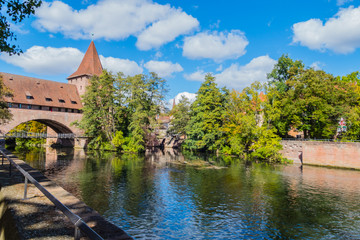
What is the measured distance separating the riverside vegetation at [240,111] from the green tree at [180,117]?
782 cm


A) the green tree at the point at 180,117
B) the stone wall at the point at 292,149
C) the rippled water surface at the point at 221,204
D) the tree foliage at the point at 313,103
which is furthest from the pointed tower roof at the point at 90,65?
the stone wall at the point at 292,149

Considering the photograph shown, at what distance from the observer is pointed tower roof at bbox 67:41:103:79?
5234 cm

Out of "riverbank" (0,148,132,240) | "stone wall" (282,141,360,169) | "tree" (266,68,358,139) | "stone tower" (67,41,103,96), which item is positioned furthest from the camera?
"stone tower" (67,41,103,96)

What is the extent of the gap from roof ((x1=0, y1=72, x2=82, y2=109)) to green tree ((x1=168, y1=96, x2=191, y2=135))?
761 inches

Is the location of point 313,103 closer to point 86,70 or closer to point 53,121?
point 53,121

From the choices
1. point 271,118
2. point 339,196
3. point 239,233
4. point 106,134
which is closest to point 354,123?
point 271,118

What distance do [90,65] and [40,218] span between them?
174ft

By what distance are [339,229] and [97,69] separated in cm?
5249

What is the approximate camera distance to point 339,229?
962 centimetres

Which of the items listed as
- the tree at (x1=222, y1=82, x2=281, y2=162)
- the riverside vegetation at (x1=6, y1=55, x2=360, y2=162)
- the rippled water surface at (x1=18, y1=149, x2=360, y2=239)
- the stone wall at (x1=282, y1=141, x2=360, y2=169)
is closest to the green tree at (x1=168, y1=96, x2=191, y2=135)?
the riverside vegetation at (x1=6, y1=55, x2=360, y2=162)

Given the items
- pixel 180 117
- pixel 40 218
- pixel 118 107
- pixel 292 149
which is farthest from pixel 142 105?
pixel 40 218

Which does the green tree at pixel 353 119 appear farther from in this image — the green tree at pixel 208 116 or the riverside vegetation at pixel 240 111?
the green tree at pixel 208 116

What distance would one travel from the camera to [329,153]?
27547 mm

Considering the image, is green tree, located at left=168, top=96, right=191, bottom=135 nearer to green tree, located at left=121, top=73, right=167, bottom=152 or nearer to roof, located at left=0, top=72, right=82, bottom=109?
green tree, located at left=121, top=73, right=167, bottom=152
